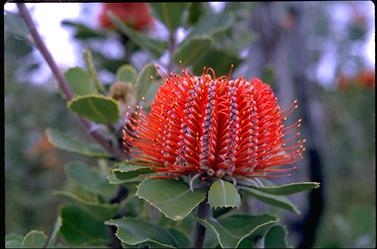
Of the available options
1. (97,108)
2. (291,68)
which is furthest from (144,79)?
(291,68)

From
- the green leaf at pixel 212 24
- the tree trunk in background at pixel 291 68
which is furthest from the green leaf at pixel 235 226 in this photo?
the tree trunk in background at pixel 291 68

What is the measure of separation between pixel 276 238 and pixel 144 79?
54cm

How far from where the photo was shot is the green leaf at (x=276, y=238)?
4.31ft

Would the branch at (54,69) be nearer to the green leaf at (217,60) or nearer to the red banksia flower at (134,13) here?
the green leaf at (217,60)

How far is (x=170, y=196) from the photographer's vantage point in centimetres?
109

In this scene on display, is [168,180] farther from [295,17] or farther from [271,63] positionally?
[295,17]

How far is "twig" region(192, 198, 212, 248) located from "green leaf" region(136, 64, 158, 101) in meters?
0.39

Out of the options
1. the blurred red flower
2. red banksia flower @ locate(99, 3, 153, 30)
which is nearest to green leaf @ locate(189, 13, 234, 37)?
red banksia flower @ locate(99, 3, 153, 30)

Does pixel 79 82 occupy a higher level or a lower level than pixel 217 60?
lower

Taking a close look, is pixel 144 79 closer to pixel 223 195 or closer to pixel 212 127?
pixel 212 127

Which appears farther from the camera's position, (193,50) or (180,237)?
(193,50)

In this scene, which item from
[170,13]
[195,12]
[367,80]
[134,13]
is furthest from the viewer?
[367,80]

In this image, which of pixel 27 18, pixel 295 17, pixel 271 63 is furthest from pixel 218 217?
pixel 295 17

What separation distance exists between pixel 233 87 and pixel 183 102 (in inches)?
4.5
